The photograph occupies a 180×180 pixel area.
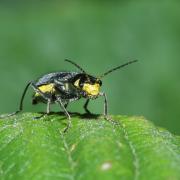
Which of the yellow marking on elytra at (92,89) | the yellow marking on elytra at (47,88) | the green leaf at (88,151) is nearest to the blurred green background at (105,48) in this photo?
the yellow marking on elytra at (47,88)

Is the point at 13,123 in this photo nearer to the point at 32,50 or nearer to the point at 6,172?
the point at 6,172

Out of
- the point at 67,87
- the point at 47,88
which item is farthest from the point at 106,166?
the point at 47,88

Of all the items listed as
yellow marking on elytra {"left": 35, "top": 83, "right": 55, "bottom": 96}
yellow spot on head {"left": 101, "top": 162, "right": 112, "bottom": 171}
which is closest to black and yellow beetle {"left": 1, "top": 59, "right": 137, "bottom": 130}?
yellow marking on elytra {"left": 35, "top": 83, "right": 55, "bottom": 96}

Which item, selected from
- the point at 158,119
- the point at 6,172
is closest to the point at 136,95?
the point at 158,119

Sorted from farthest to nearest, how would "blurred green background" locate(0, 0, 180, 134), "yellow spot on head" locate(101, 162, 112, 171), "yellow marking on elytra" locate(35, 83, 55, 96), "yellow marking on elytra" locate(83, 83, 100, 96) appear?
"blurred green background" locate(0, 0, 180, 134) < "yellow marking on elytra" locate(35, 83, 55, 96) < "yellow marking on elytra" locate(83, 83, 100, 96) < "yellow spot on head" locate(101, 162, 112, 171)

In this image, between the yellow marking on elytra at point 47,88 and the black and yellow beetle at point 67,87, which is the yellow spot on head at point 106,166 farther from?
the yellow marking on elytra at point 47,88

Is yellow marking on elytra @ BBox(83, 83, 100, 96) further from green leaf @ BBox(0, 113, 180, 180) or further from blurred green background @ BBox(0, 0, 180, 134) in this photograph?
blurred green background @ BBox(0, 0, 180, 134)
